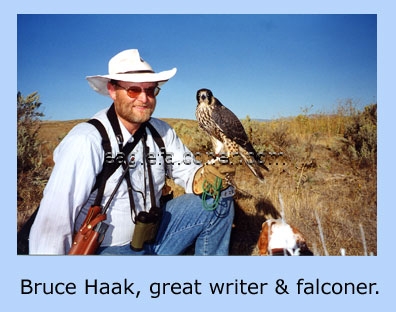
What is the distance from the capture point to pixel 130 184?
3152 mm

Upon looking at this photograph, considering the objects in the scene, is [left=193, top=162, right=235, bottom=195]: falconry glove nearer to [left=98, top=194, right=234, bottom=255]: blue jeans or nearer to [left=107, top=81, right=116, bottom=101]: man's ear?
[left=98, top=194, right=234, bottom=255]: blue jeans

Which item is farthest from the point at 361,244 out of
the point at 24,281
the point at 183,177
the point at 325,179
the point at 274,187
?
the point at 24,281

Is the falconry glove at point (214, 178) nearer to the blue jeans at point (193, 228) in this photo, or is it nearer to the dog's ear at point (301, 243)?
the blue jeans at point (193, 228)

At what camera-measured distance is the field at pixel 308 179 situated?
3584 mm

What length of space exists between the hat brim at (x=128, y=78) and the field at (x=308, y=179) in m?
0.45

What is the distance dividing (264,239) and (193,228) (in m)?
0.57

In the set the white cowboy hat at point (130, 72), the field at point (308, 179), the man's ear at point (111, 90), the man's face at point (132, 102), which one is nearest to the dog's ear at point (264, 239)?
the field at point (308, 179)

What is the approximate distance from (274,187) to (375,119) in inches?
39.1

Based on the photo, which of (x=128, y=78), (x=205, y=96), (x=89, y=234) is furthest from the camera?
(x=205, y=96)

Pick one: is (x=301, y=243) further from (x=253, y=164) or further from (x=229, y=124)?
(x=229, y=124)

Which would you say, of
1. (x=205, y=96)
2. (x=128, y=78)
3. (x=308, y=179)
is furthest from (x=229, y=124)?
(x=128, y=78)

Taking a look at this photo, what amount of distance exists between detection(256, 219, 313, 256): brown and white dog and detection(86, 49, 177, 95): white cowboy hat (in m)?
1.39

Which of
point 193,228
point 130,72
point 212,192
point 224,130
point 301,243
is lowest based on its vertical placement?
point 301,243

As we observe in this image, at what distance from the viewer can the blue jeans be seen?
3318 millimetres
